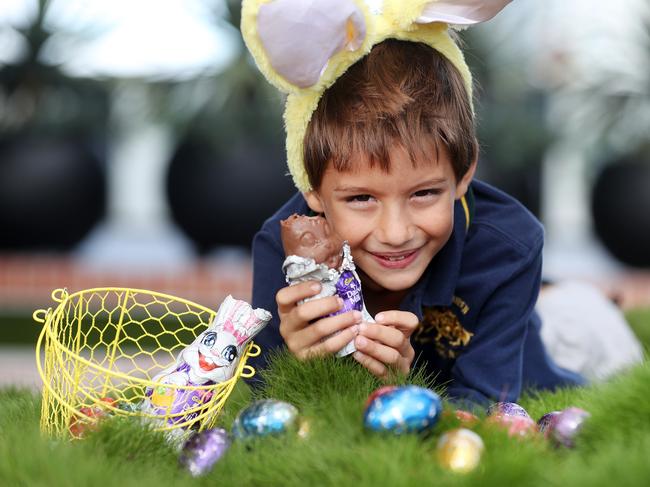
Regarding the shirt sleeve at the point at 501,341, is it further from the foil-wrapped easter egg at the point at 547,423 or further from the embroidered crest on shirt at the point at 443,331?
the foil-wrapped easter egg at the point at 547,423

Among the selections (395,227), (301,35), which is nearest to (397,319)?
(395,227)

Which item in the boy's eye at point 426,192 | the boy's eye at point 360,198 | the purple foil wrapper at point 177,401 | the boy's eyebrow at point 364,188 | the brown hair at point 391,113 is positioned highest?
the brown hair at point 391,113

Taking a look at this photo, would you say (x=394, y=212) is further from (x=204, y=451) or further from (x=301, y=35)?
(x=204, y=451)

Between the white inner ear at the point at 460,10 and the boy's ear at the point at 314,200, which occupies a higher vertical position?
the white inner ear at the point at 460,10

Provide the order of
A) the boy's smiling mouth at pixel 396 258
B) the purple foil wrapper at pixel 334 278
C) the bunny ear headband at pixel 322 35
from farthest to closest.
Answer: the boy's smiling mouth at pixel 396 258
the bunny ear headband at pixel 322 35
the purple foil wrapper at pixel 334 278

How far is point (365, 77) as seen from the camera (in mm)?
1716

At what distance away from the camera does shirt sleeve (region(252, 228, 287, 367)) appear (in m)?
1.93

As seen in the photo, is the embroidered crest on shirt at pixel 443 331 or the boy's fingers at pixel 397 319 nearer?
the boy's fingers at pixel 397 319

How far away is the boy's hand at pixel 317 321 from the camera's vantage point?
1.49m

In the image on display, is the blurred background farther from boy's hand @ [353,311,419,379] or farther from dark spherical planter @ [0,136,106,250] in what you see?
boy's hand @ [353,311,419,379]

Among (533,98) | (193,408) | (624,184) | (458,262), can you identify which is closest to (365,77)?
(458,262)

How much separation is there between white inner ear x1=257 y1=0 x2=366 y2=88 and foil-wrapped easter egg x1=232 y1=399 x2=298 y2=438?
635 millimetres

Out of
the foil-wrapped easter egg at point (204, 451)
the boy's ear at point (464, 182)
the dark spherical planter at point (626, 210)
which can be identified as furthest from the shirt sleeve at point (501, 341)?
the dark spherical planter at point (626, 210)

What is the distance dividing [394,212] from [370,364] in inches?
11.1
